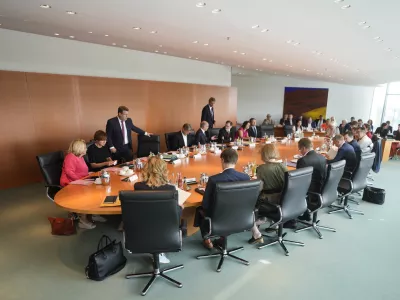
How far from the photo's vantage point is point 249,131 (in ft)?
26.9

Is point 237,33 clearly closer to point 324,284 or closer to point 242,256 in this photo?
point 242,256

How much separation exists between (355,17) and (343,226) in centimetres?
296

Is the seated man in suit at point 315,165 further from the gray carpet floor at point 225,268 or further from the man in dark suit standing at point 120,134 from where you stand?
the man in dark suit standing at point 120,134

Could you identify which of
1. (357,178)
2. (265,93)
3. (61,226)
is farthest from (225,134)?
(265,93)

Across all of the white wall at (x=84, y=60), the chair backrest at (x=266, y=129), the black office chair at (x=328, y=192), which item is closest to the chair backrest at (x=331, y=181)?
the black office chair at (x=328, y=192)

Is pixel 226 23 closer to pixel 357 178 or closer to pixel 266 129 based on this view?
pixel 357 178

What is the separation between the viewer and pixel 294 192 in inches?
119

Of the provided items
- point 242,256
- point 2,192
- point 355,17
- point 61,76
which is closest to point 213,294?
point 242,256

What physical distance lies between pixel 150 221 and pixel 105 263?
0.88 meters

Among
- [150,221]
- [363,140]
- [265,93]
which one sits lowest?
[150,221]

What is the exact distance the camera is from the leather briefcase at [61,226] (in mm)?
3484


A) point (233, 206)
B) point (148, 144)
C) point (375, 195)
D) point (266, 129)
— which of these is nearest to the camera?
point (233, 206)

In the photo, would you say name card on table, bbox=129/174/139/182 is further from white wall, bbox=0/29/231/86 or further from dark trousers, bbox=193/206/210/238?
white wall, bbox=0/29/231/86

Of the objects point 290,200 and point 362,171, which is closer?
point 290,200
